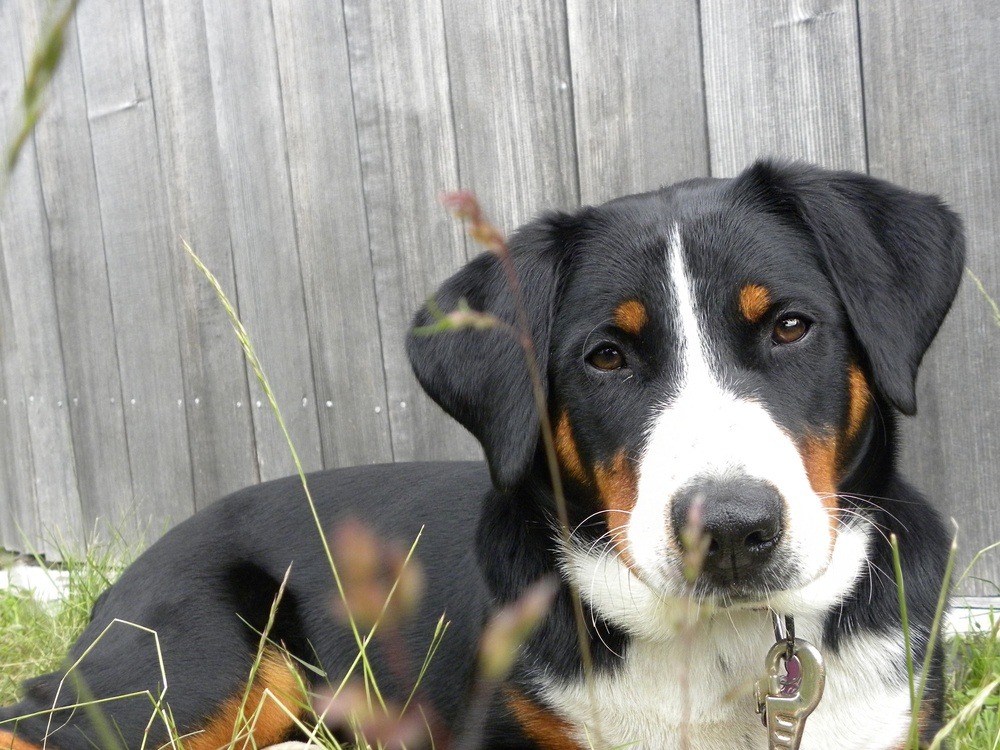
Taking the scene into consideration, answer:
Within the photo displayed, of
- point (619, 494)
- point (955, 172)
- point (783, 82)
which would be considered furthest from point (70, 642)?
point (955, 172)

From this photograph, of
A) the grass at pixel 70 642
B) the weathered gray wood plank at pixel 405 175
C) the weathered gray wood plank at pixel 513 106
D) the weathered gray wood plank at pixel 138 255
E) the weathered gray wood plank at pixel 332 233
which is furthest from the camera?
the weathered gray wood plank at pixel 138 255

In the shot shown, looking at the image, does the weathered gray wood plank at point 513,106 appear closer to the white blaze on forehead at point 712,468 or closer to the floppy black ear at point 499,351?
the floppy black ear at point 499,351

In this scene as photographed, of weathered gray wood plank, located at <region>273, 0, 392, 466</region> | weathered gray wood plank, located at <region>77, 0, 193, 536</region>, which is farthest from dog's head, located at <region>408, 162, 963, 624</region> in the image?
weathered gray wood plank, located at <region>77, 0, 193, 536</region>

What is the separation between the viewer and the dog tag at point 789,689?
1.69 m

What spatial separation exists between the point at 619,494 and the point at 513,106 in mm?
1878

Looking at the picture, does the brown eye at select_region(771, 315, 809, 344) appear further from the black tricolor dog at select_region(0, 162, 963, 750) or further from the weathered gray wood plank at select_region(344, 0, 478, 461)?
the weathered gray wood plank at select_region(344, 0, 478, 461)

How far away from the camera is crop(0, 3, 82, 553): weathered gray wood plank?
493cm

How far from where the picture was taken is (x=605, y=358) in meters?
2.06

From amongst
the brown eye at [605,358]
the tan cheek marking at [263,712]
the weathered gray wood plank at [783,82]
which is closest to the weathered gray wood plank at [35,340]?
the tan cheek marking at [263,712]

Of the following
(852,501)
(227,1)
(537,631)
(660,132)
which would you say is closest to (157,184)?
(227,1)

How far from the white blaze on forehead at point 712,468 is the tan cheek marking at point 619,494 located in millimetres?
69

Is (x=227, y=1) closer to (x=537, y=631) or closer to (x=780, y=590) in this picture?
(x=537, y=631)

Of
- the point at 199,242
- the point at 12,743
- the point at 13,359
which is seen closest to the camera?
the point at 12,743

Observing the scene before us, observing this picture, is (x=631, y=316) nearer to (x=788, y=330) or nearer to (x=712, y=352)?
(x=712, y=352)
